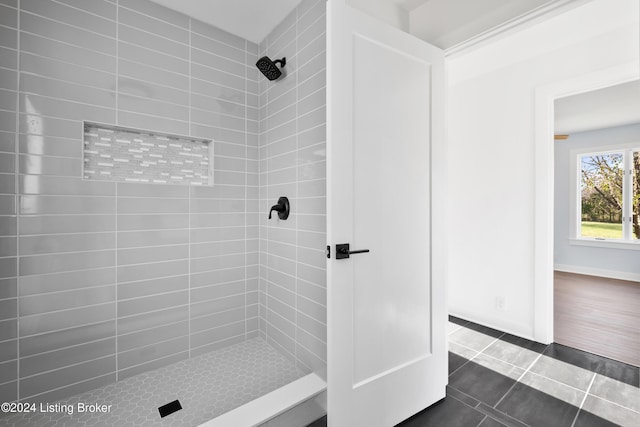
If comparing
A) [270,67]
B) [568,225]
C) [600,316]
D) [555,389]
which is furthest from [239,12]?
[568,225]

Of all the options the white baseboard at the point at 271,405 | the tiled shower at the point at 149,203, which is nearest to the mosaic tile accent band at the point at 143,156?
the tiled shower at the point at 149,203

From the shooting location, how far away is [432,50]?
5.49 feet

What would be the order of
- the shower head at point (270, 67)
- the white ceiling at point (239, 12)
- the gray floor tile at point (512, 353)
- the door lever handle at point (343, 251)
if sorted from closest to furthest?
the door lever handle at point (343, 251), the white ceiling at point (239, 12), the shower head at point (270, 67), the gray floor tile at point (512, 353)

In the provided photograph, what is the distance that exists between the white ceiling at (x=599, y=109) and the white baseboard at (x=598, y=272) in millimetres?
2301

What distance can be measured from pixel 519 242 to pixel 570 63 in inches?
58.3

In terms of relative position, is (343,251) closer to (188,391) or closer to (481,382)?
(188,391)

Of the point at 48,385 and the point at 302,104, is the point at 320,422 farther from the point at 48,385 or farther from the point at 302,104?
the point at 302,104

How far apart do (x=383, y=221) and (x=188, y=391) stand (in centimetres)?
149

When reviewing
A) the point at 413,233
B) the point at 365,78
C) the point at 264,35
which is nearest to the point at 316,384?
the point at 413,233

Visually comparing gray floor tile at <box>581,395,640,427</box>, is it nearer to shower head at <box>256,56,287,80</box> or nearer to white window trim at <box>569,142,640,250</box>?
shower head at <box>256,56,287,80</box>

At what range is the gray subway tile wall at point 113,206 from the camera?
1523 mm

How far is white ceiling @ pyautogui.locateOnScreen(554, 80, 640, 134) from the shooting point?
10.8ft

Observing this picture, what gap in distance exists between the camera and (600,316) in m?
2.98

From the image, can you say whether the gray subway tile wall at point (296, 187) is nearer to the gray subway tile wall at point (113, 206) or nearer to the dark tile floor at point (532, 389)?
the gray subway tile wall at point (113, 206)
